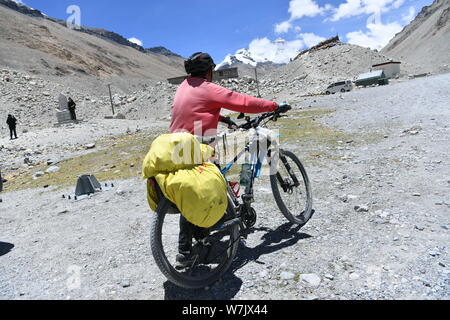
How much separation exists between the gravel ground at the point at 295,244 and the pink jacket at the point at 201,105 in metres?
1.69

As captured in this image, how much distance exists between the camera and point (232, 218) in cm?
356

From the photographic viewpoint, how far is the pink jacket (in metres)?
3.52

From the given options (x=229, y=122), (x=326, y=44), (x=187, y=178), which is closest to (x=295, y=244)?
(x=229, y=122)

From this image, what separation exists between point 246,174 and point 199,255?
119 cm

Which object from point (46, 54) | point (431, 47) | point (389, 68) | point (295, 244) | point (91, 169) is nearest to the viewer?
point (295, 244)

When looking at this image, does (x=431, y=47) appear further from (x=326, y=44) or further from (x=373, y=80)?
(x=373, y=80)

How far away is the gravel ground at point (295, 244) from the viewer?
3.24 metres

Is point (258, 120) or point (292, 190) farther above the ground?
point (258, 120)

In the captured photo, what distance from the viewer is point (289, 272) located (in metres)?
3.50

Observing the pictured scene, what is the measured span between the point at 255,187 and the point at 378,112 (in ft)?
34.9
